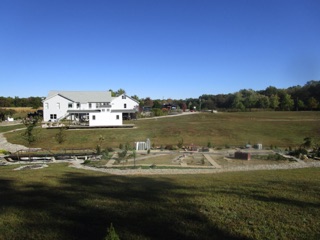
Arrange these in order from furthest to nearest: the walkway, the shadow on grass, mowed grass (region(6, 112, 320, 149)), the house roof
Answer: the house roof, mowed grass (region(6, 112, 320, 149)), the walkway, the shadow on grass

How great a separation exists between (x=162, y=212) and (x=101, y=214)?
1272 mm

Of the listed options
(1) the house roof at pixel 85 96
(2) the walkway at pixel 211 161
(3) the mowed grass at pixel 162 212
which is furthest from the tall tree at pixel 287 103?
(3) the mowed grass at pixel 162 212

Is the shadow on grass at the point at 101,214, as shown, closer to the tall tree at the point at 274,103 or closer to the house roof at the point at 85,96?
the house roof at the point at 85,96

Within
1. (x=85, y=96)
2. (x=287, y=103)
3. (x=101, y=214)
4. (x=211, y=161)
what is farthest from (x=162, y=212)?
(x=287, y=103)

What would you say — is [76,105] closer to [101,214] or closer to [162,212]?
[101,214]

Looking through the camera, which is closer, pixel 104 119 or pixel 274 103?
pixel 104 119

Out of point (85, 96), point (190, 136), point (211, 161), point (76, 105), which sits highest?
point (85, 96)

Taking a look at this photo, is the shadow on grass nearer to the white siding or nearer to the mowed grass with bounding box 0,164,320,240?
the mowed grass with bounding box 0,164,320,240

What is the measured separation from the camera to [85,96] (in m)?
64.5

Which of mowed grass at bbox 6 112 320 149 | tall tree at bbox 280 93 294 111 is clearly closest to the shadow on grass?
mowed grass at bbox 6 112 320 149

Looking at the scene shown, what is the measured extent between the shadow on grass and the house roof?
56.1 meters

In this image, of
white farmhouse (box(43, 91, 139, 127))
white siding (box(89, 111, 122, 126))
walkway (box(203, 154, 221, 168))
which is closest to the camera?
walkway (box(203, 154, 221, 168))

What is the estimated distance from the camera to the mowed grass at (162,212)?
4.85 metres

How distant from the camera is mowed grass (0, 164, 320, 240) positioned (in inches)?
191
